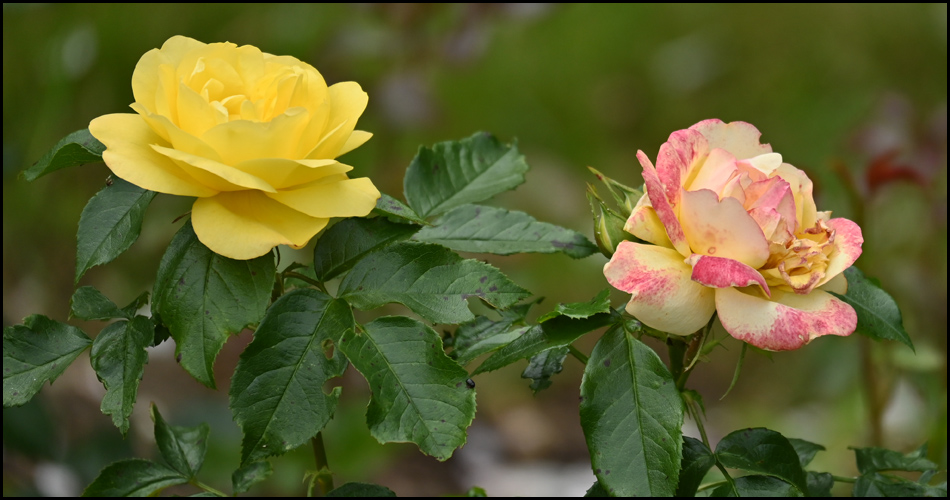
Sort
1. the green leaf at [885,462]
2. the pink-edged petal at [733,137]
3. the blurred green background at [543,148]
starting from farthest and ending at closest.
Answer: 1. the blurred green background at [543,148]
2. the green leaf at [885,462]
3. the pink-edged petal at [733,137]

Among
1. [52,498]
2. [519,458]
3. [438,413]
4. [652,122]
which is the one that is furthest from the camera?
[652,122]

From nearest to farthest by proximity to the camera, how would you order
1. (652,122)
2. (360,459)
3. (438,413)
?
(438,413)
(360,459)
(652,122)

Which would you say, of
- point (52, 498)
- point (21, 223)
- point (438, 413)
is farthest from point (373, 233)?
point (21, 223)

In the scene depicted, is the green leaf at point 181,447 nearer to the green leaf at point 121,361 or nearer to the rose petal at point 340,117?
the green leaf at point 121,361

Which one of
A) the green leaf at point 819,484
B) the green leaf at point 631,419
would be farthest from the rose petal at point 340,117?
the green leaf at point 819,484

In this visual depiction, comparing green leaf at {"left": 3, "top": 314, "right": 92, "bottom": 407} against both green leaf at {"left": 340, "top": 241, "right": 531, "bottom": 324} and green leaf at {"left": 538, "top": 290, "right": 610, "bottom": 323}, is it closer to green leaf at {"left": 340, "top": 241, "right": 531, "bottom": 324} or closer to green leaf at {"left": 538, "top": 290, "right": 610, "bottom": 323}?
green leaf at {"left": 340, "top": 241, "right": 531, "bottom": 324}

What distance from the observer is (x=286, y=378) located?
49 cm

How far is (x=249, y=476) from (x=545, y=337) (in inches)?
10.2

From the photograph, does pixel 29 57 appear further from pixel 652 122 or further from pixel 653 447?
pixel 653 447

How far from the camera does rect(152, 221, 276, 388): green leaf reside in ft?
1.58

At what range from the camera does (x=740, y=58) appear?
244cm

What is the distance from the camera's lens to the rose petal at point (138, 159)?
48 cm

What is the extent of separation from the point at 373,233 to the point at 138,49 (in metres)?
1.71

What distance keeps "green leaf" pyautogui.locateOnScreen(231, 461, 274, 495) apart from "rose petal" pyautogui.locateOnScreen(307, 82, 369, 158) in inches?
9.8
